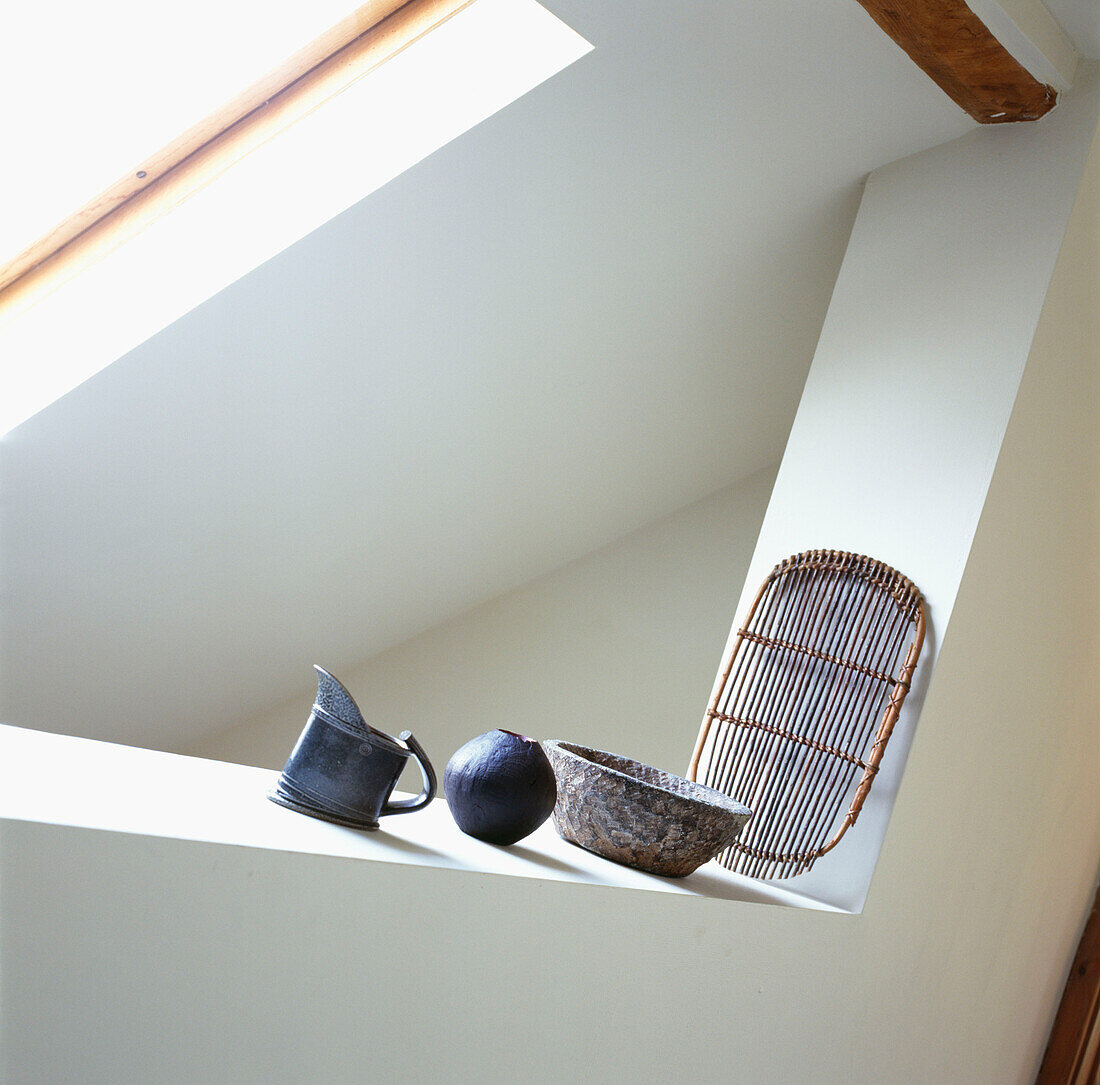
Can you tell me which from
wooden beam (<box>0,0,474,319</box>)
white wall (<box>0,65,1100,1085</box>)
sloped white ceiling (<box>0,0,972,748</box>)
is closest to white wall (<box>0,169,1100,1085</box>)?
white wall (<box>0,65,1100,1085</box>)

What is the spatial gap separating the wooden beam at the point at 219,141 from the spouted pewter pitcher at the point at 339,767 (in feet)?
3.68

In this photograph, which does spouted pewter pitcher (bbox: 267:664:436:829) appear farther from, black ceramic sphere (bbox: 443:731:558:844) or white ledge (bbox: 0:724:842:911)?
black ceramic sphere (bbox: 443:731:558:844)

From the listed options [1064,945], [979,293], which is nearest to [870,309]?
[979,293]

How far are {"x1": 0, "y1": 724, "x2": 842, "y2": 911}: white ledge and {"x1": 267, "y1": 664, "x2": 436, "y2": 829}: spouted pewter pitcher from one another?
16 mm

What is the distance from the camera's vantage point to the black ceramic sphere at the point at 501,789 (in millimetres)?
1247

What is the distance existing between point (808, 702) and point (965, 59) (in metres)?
1.13

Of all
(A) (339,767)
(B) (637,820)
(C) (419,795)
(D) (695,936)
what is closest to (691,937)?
(D) (695,936)

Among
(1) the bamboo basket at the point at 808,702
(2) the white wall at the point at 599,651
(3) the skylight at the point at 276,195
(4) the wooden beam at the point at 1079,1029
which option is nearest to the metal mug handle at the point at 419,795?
(1) the bamboo basket at the point at 808,702

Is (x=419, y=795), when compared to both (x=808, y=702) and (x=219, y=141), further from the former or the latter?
(x=219, y=141)

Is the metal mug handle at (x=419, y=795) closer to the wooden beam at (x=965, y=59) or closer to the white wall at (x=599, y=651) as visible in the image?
the wooden beam at (x=965, y=59)

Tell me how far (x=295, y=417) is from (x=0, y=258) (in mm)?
637

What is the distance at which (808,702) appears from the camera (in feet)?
5.92

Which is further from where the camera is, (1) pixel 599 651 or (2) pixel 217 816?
(1) pixel 599 651

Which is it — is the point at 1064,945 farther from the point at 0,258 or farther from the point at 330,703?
the point at 0,258
